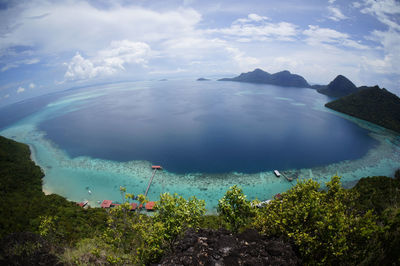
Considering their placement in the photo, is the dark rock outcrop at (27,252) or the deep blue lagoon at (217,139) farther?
the deep blue lagoon at (217,139)

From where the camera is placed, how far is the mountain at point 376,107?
108 metres

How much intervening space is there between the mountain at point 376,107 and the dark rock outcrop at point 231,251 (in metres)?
137

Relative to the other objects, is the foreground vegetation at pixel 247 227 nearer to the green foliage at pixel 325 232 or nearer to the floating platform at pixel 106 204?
the green foliage at pixel 325 232

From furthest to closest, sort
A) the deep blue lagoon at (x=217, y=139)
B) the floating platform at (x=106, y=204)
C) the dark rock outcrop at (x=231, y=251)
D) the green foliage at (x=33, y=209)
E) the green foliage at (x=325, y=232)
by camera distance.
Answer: the deep blue lagoon at (x=217, y=139), the floating platform at (x=106, y=204), the green foliage at (x=33, y=209), the dark rock outcrop at (x=231, y=251), the green foliage at (x=325, y=232)

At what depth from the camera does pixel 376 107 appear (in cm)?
11900

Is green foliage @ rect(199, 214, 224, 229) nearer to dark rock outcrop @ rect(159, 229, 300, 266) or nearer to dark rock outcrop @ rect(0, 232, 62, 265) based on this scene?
dark rock outcrop @ rect(159, 229, 300, 266)

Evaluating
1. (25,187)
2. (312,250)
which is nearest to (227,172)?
(312,250)

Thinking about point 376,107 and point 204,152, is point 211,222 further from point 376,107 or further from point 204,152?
point 376,107

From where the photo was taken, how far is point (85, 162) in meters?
66.7

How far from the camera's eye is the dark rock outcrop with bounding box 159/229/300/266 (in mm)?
12055

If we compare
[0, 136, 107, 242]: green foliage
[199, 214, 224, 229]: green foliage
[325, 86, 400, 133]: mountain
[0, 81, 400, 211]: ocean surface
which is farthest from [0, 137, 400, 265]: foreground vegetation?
[325, 86, 400, 133]: mountain

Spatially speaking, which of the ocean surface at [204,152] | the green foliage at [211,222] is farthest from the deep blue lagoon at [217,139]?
the green foliage at [211,222]


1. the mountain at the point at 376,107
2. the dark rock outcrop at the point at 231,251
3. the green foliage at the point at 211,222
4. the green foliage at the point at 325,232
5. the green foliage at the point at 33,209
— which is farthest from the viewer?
the mountain at the point at 376,107

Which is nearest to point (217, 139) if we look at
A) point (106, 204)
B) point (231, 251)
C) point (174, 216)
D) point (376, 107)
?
point (106, 204)
